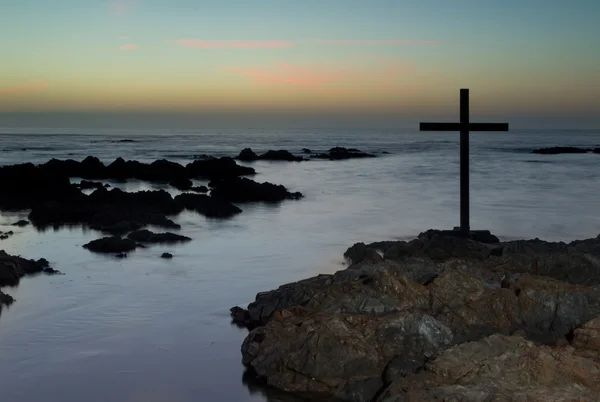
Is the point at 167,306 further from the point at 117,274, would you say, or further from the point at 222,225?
the point at 222,225

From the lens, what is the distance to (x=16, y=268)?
1083cm

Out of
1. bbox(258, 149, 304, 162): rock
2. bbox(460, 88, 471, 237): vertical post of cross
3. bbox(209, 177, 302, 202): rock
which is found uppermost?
bbox(460, 88, 471, 237): vertical post of cross

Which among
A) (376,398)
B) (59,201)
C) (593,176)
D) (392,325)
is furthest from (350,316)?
(593,176)

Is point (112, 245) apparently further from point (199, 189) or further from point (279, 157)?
point (279, 157)

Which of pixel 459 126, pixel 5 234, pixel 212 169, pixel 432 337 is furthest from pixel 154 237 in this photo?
pixel 212 169

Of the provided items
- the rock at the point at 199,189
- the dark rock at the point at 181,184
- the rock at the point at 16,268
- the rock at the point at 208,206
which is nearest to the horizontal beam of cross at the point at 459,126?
the rock at the point at 208,206

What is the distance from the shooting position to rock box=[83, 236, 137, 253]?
12891 millimetres

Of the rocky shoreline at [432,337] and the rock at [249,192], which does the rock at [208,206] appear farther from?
the rocky shoreline at [432,337]

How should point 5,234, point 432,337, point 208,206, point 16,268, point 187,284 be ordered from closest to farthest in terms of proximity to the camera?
point 432,337 < point 187,284 < point 16,268 < point 5,234 < point 208,206

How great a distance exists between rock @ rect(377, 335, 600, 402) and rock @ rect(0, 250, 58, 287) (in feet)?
21.3

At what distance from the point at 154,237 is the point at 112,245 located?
115 centimetres

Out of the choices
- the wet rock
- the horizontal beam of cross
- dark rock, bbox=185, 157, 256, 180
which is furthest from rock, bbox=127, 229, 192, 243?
dark rock, bbox=185, 157, 256, 180

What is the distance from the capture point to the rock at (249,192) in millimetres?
21469

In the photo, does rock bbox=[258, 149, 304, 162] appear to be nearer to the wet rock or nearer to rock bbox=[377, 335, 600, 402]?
the wet rock
